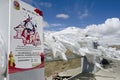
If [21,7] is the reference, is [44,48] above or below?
below

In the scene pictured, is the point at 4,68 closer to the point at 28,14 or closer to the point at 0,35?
the point at 0,35

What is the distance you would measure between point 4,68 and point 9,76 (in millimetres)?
104

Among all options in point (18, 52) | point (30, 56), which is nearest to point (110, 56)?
point (30, 56)

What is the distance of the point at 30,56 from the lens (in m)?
3.16

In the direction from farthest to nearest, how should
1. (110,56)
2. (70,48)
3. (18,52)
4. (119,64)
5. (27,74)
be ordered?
(119,64) < (110,56) < (70,48) < (27,74) < (18,52)

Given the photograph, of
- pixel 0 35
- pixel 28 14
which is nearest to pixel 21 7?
pixel 28 14

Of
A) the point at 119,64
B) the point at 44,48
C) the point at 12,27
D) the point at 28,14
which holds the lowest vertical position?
the point at 119,64

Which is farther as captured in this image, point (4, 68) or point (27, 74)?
point (27, 74)

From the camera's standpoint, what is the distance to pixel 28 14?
3164 mm

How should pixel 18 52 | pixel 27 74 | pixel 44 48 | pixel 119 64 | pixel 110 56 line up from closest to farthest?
pixel 18 52, pixel 27 74, pixel 44 48, pixel 110 56, pixel 119 64

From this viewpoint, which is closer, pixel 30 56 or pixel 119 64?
pixel 30 56

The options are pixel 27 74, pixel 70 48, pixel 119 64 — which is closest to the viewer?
pixel 27 74

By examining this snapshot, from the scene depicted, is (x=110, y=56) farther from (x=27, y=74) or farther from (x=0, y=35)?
(x=0, y=35)

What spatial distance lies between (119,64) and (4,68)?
4.12 metres
